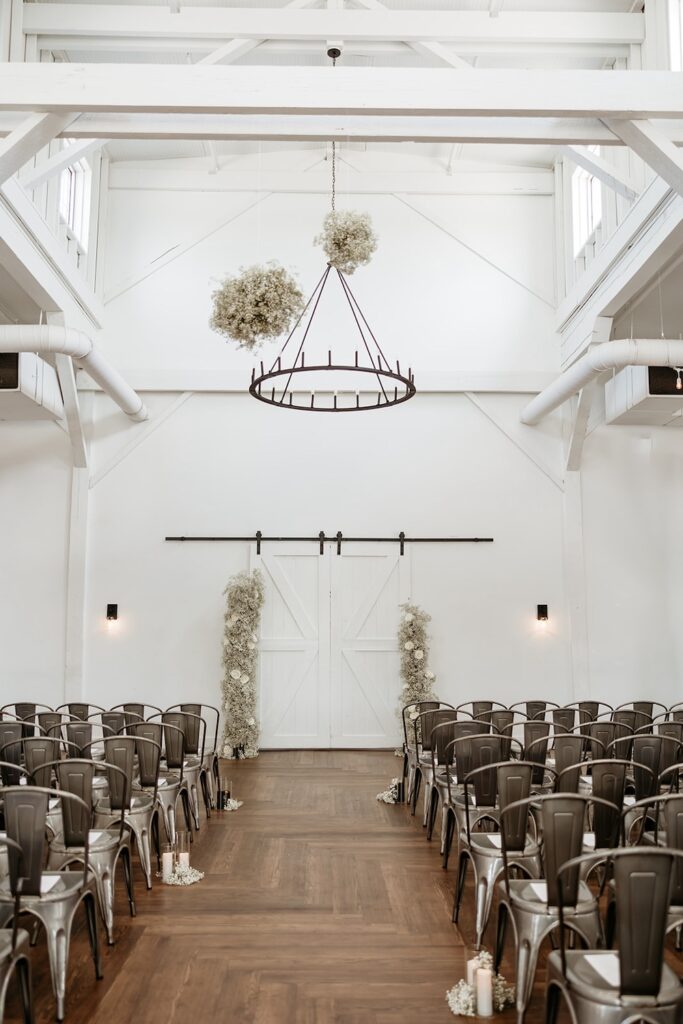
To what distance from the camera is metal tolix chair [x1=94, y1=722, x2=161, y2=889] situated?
17.3 feet

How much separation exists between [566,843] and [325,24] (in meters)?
6.42

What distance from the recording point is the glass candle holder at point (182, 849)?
5605 mm

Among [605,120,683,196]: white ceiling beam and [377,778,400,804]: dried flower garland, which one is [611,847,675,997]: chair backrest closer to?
[605,120,683,196]: white ceiling beam

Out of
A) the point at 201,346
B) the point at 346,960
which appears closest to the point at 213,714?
the point at 201,346

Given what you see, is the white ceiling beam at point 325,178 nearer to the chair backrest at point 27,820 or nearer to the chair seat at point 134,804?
the chair seat at point 134,804

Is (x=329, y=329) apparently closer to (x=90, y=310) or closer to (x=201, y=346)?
(x=201, y=346)

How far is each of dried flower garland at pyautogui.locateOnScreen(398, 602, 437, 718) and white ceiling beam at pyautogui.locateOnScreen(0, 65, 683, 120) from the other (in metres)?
6.70

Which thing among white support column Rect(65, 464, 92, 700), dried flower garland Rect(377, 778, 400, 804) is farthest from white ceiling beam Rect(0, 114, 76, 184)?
dried flower garland Rect(377, 778, 400, 804)

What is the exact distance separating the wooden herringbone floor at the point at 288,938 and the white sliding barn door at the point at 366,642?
3692 mm

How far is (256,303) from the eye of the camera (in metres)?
6.02

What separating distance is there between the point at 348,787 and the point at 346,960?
431 cm

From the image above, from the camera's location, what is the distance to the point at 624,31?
8.36 meters

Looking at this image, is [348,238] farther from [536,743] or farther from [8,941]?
[8,941]

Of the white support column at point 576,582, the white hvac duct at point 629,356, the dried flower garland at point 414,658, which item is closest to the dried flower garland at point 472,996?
the white hvac duct at point 629,356
